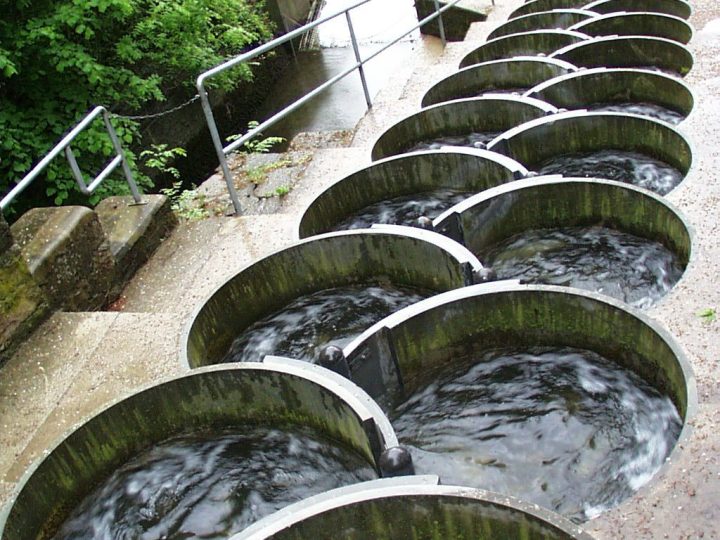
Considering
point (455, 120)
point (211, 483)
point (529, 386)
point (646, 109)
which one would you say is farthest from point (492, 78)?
point (211, 483)

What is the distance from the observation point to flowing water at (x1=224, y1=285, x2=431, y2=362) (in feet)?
Answer: 16.4

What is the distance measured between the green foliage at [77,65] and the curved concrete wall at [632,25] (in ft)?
16.5

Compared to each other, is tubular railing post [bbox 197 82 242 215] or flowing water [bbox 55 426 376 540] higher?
tubular railing post [bbox 197 82 242 215]

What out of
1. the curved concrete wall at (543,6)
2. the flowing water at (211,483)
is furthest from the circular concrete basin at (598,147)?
the curved concrete wall at (543,6)

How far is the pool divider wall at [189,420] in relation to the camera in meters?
3.61

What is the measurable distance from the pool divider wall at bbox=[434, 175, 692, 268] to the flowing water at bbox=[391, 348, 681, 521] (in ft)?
3.89

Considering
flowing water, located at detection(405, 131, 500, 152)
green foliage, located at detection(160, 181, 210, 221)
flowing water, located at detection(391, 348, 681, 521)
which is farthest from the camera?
flowing water, located at detection(405, 131, 500, 152)

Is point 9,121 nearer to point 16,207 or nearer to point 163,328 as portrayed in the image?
point 16,207

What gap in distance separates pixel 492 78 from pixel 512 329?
5.02 m

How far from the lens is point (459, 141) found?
7570 millimetres

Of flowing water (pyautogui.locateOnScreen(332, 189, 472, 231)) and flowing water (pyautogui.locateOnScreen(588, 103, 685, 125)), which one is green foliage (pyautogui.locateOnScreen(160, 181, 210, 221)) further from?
flowing water (pyautogui.locateOnScreen(588, 103, 685, 125))

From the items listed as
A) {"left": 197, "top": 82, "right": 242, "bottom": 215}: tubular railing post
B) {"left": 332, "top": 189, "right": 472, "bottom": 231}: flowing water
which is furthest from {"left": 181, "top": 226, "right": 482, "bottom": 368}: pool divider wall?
{"left": 197, "top": 82, "right": 242, "bottom": 215}: tubular railing post

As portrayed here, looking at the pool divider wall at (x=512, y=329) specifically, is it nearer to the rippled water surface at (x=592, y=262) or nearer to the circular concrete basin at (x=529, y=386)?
the circular concrete basin at (x=529, y=386)

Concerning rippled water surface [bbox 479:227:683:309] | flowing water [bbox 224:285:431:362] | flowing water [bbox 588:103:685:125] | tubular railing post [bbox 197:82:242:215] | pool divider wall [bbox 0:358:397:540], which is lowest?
flowing water [bbox 588:103:685:125]
